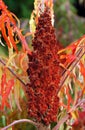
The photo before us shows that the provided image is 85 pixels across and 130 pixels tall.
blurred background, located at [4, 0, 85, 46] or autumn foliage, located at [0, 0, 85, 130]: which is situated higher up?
blurred background, located at [4, 0, 85, 46]

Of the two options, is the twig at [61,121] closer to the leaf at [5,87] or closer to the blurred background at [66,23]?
the leaf at [5,87]

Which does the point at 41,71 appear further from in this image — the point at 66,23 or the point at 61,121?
the point at 66,23

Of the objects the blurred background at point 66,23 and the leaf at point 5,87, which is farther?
the blurred background at point 66,23

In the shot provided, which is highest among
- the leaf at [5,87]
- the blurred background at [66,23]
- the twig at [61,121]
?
the blurred background at [66,23]

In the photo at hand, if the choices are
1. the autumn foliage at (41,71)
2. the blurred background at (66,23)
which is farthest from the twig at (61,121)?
the blurred background at (66,23)

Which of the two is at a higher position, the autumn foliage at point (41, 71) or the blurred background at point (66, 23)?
the blurred background at point (66, 23)

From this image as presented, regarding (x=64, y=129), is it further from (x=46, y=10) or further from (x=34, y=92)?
(x=46, y=10)

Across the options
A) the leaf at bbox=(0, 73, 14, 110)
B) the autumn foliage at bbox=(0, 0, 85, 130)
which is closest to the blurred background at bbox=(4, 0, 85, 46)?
the autumn foliage at bbox=(0, 0, 85, 130)

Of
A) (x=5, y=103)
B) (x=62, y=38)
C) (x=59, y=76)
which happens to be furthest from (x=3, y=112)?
(x=62, y=38)

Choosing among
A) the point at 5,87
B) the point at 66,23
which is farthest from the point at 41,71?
the point at 66,23

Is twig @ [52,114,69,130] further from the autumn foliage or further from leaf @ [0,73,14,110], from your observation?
leaf @ [0,73,14,110]

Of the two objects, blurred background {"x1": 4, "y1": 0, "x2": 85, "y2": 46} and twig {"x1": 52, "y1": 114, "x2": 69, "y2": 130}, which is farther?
blurred background {"x1": 4, "y1": 0, "x2": 85, "y2": 46}

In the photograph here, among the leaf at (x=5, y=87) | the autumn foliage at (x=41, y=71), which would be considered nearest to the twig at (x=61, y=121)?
the autumn foliage at (x=41, y=71)

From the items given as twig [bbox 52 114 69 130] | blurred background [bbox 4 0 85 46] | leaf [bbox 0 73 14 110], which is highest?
blurred background [bbox 4 0 85 46]
